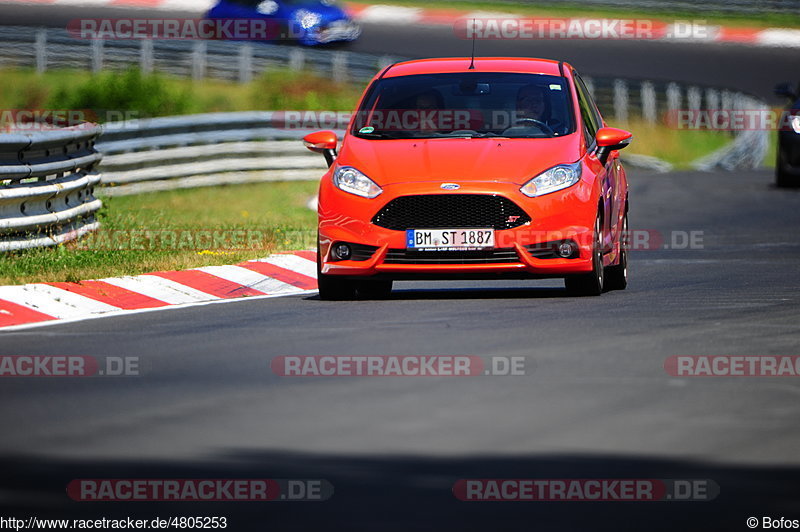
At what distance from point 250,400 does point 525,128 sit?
17.6 ft

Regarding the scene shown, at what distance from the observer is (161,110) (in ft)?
102

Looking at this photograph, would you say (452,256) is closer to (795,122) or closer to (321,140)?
(321,140)

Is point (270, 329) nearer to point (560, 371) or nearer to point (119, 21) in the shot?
point (560, 371)

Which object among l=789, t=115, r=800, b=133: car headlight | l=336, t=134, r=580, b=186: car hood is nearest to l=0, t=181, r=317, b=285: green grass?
l=336, t=134, r=580, b=186: car hood

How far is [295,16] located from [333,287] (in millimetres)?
27717

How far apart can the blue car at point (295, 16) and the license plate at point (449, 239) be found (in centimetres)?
2814

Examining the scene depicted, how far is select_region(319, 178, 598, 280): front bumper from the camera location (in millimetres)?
12109

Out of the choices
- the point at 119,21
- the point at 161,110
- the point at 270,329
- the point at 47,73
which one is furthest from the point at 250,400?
the point at 119,21

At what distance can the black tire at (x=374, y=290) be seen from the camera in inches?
517

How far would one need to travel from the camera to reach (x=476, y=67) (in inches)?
539

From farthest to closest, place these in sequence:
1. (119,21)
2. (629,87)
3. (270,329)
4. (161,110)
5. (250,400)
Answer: (119,21), (629,87), (161,110), (270,329), (250,400)
